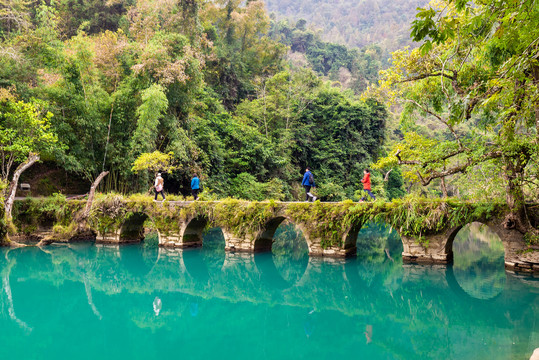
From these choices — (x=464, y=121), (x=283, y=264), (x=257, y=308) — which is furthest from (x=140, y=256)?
(x=464, y=121)

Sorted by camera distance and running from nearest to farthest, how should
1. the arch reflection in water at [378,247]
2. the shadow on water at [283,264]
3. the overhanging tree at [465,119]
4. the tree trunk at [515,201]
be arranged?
the overhanging tree at [465,119], the tree trunk at [515,201], the shadow on water at [283,264], the arch reflection in water at [378,247]

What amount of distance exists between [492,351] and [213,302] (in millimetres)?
5945

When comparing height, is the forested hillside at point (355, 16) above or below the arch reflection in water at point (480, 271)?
above

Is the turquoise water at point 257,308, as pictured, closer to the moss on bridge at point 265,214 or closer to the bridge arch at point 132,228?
the moss on bridge at point 265,214

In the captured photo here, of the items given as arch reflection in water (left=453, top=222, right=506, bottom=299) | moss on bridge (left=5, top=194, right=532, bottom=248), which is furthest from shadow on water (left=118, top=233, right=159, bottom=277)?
arch reflection in water (left=453, top=222, right=506, bottom=299)

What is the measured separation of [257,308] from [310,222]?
5189mm

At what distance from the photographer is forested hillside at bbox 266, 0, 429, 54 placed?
292 feet

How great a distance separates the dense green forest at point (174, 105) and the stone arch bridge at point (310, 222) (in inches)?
125

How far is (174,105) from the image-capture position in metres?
22.2

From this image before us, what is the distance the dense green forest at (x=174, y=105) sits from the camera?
1895 cm

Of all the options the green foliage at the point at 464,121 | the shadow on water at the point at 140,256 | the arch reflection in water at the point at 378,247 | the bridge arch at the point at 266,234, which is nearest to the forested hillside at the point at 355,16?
the arch reflection in water at the point at 378,247

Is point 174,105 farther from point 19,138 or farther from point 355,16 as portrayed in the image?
point 355,16

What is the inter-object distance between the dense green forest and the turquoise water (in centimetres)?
667

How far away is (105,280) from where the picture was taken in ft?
39.2
